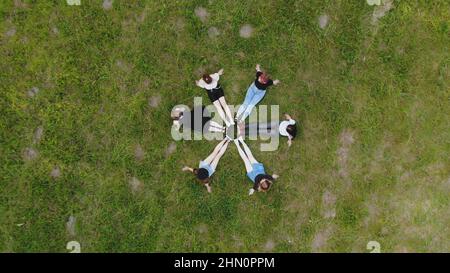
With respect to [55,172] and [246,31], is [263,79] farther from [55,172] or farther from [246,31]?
[55,172]

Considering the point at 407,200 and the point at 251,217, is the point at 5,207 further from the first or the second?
the point at 407,200

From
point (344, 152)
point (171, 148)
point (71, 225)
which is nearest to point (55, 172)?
point (71, 225)

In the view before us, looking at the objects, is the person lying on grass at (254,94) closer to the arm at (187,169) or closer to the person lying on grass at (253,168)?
the person lying on grass at (253,168)

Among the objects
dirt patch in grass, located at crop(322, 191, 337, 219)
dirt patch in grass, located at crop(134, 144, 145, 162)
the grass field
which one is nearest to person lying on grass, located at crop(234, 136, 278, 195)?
the grass field

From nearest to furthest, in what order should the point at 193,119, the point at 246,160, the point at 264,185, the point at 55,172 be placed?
the point at 264,185 → the point at 193,119 → the point at 55,172 → the point at 246,160

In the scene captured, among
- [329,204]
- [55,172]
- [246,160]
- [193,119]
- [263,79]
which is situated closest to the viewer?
[263,79]

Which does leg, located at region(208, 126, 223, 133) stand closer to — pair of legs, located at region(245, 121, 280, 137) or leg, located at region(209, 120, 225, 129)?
leg, located at region(209, 120, 225, 129)
